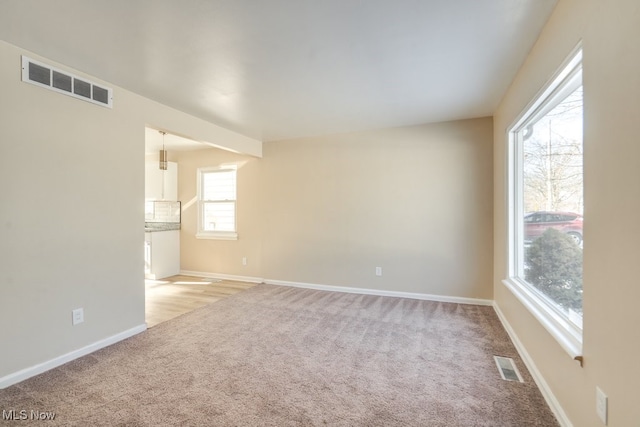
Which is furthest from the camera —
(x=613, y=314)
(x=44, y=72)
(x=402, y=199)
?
(x=402, y=199)

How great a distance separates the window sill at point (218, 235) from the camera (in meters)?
5.42

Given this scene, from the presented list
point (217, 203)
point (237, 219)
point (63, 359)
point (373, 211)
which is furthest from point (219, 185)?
point (63, 359)

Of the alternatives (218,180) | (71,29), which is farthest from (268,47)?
(218,180)

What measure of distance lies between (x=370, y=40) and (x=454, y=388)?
8.02 ft

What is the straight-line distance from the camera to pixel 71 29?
6.35 feet

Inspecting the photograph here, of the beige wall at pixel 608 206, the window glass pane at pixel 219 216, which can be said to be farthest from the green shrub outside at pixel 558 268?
the window glass pane at pixel 219 216

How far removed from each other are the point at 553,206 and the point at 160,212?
19.4 feet

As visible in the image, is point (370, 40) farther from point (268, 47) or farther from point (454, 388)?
point (454, 388)

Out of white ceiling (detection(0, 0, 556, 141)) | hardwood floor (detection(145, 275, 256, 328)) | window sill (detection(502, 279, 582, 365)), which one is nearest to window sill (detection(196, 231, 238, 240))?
hardwood floor (detection(145, 275, 256, 328))

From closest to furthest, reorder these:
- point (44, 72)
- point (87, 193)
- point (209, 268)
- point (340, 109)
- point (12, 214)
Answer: point (12, 214) → point (44, 72) → point (87, 193) → point (340, 109) → point (209, 268)

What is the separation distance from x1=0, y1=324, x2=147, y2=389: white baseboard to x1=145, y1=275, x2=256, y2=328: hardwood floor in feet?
1.00

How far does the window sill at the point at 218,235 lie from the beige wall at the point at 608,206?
4736mm

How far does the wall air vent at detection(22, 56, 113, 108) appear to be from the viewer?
2.19m

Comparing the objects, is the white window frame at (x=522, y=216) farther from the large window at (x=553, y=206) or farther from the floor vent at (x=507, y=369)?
the floor vent at (x=507, y=369)
